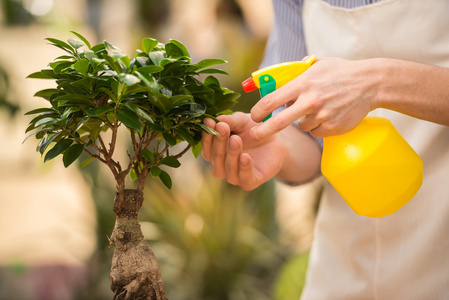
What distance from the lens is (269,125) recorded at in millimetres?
739

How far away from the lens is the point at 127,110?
0.65 metres

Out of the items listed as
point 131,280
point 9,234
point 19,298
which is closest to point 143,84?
point 131,280

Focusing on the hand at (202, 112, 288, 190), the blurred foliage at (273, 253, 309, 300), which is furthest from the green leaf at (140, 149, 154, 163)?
the blurred foliage at (273, 253, 309, 300)

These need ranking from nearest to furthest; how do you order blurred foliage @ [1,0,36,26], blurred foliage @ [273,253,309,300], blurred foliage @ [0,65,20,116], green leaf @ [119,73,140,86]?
1. green leaf @ [119,73,140,86]
2. blurred foliage @ [273,253,309,300]
3. blurred foliage @ [0,65,20,116]
4. blurred foliage @ [1,0,36,26]

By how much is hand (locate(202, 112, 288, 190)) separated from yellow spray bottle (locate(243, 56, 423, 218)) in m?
0.14

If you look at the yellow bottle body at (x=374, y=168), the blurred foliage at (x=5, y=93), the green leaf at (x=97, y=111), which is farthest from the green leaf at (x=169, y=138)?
the blurred foliage at (x=5, y=93)

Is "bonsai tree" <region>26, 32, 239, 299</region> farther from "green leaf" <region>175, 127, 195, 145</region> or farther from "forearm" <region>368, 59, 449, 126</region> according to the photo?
"forearm" <region>368, 59, 449, 126</region>

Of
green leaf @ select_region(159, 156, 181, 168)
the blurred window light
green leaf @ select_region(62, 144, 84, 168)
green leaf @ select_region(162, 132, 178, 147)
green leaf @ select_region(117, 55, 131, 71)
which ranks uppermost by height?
the blurred window light

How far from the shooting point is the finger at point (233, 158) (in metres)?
0.84

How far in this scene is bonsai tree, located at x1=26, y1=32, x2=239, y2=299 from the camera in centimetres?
64

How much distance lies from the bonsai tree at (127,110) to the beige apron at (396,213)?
341 millimetres

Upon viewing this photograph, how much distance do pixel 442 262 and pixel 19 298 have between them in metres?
2.39

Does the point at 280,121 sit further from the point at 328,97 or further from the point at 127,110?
the point at 127,110

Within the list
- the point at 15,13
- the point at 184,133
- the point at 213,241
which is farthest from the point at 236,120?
the point at 15,13
